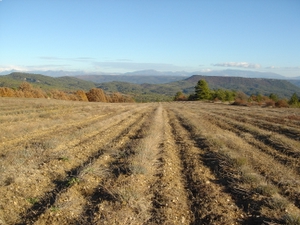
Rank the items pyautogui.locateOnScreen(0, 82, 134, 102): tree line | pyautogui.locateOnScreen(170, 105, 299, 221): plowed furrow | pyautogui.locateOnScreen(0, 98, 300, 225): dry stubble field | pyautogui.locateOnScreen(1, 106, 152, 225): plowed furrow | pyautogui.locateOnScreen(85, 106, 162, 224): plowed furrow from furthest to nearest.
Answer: pyautogui.locateOnScreen(0, 82, 134, 102): tree line → pyautogui.locateOnScreen(170, 105, 299, 221): plowed furrow → pyautogui.locateOnScreen(1, 106, 152, 225): plowed furrow → pyautogui.locateOnScreen(0, 98, 300, 225): dry stubble field → pyautogui.locateOnScreen(85, 106, 162, 224): plowed furrow

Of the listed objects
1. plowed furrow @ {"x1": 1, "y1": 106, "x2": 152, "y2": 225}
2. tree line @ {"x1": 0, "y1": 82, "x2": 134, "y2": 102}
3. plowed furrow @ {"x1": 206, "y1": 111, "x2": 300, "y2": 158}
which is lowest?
tree line @ {"x1": 0, "y1": 82, "x2": 134, "y2": 102}

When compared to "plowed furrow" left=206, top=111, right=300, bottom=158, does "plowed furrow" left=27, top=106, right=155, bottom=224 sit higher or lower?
higher

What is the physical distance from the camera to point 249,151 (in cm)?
1162

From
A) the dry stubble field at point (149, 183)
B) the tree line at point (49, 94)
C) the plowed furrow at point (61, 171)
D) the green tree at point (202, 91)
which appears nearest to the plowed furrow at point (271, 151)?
the dry stubble field at point (149, 183)

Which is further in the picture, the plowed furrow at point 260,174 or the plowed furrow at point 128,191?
the plowed furrow at point 260,174

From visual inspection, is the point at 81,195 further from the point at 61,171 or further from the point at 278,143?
the point at 278,143

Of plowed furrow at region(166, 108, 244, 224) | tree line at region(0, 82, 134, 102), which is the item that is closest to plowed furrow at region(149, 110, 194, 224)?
plowed furrow at region(166, 108, 244, 224)

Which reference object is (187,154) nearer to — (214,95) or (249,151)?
(249,151)

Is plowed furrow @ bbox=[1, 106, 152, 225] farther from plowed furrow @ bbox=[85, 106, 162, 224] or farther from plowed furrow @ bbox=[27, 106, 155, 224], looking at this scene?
plowed furrow @ bbox=[85, 106, 162, 224]

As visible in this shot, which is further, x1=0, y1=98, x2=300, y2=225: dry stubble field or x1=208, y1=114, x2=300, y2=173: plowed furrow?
x1=208, y1=114, x2=300, y2=173: plowed furrow

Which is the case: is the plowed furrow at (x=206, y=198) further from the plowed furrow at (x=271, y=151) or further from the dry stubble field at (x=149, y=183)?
the plowed furrow at (x=271, y=151)

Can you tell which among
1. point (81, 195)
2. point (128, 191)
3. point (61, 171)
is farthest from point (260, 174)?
point (61, 171)

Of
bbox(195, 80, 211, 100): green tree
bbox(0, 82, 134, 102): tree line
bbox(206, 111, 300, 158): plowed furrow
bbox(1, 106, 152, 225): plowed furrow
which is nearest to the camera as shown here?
bbox(1, 106, 152, 225): plowed furrow

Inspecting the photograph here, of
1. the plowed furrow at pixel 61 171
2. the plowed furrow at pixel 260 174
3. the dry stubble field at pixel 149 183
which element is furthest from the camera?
the plowed furrow at pixel 260 174
